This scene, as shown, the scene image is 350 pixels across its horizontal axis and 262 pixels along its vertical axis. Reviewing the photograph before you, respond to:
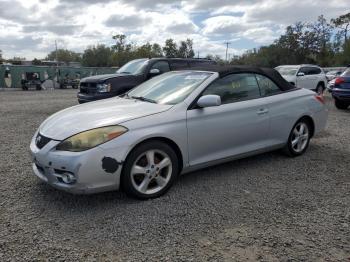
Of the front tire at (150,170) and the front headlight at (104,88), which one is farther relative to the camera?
the front headlight at (104,88)

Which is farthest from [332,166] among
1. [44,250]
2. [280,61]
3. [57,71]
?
[280,61]

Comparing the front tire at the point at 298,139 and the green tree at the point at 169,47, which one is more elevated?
the green tree at the point at 169,47

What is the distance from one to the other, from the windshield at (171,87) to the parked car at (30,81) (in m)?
24.0

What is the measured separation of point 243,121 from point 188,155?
1.01 meters

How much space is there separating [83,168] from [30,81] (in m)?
25.9

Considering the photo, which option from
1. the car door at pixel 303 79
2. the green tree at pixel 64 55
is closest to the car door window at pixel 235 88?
the car door at pixel 303 79

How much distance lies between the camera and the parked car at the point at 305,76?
1639 centimetres

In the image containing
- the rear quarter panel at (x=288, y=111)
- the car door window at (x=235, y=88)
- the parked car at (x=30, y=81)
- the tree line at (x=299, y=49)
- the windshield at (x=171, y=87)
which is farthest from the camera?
the tree line at (x=299, y=49)

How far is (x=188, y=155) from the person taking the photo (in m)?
4.24

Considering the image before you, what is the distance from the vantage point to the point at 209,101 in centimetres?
423

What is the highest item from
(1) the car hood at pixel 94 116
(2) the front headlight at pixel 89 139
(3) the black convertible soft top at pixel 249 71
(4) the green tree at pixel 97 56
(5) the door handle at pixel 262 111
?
(4) the green tree at pixel 97 56

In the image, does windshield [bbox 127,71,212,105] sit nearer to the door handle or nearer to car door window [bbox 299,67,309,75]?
the door handle

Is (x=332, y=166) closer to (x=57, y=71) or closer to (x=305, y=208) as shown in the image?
(x=305, y=208)

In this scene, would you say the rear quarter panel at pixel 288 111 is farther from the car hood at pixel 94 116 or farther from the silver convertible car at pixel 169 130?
the car hood at pixel 94 116
